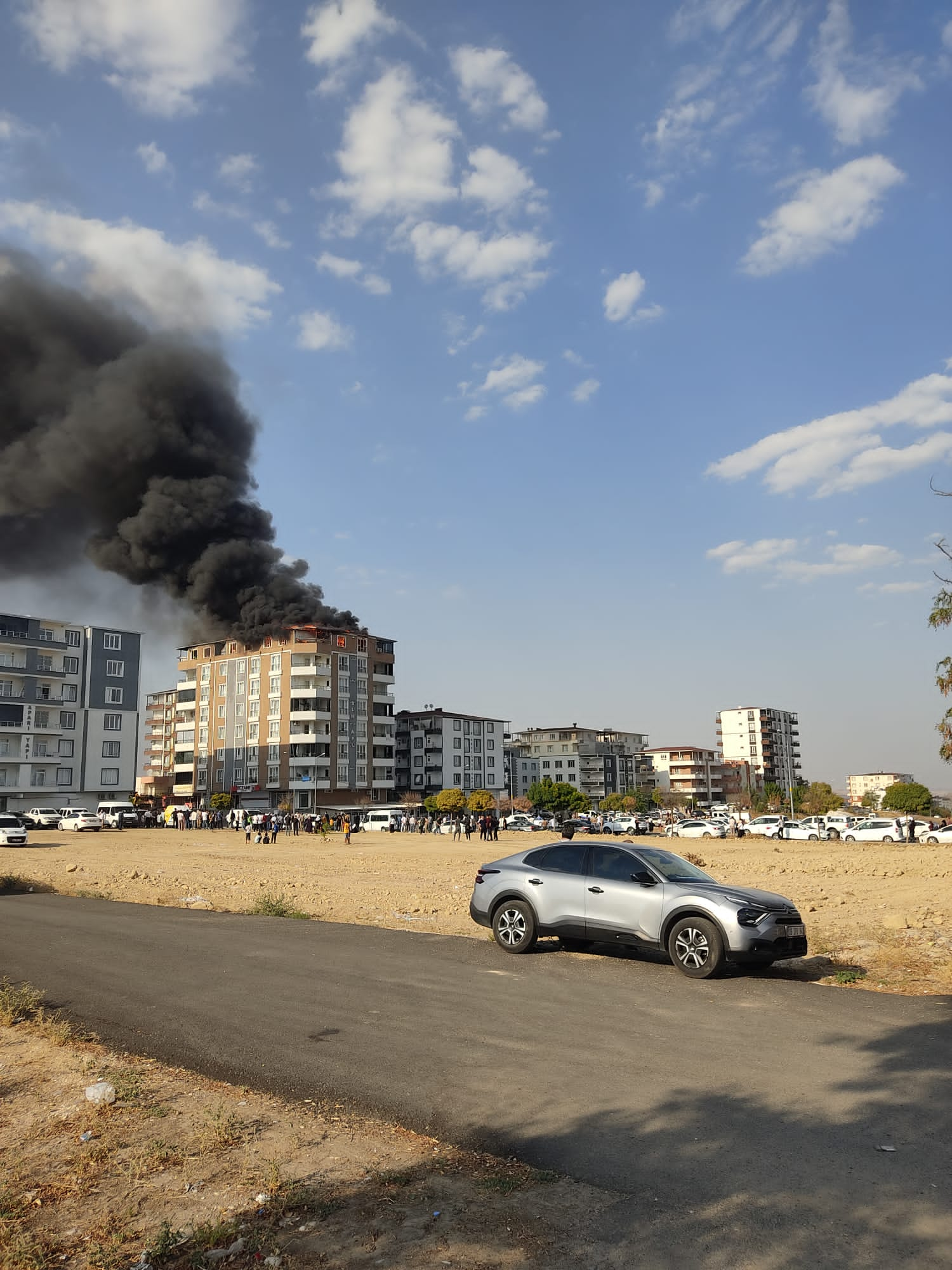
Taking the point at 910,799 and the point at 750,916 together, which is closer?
the point at 750,916

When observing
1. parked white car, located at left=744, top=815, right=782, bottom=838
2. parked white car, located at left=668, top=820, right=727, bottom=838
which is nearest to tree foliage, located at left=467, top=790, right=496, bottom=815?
parked white car, located at left=668, top=820, right=727, bottom=838

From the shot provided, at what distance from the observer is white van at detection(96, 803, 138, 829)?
64812mm

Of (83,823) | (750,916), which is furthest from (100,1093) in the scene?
(83,823)

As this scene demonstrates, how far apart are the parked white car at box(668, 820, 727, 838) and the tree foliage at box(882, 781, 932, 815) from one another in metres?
45.5

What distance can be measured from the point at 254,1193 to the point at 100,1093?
201 cm

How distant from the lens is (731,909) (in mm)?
9531

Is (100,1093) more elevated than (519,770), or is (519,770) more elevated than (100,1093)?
(519,770)

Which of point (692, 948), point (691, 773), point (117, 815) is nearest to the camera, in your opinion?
point (692, 948)

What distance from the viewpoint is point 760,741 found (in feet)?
559

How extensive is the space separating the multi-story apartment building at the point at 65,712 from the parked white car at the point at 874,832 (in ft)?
197

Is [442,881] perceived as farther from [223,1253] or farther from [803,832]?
[803,832]

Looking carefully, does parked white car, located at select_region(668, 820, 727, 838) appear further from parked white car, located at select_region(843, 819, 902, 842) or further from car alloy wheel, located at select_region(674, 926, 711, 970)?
car alloy wheel, located at select_region(674, 926, 711, 970)

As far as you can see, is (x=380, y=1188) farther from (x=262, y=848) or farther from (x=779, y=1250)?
(x=262, y=848)

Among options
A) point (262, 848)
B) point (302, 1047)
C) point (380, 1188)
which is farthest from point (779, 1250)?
point (262, 848)
